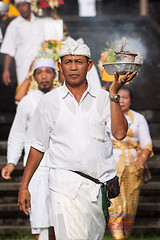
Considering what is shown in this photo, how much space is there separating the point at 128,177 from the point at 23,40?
3748 mm

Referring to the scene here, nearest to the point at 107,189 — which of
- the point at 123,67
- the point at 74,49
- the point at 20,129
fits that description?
the point at 123,67

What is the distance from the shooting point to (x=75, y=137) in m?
4.58

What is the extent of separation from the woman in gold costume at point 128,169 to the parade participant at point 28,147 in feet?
3.53

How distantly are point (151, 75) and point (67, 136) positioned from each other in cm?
655

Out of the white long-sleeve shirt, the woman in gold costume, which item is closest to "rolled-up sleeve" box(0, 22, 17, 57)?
the woman in gold costume

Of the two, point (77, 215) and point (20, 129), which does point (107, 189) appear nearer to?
point (77, 215)

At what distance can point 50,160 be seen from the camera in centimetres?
474

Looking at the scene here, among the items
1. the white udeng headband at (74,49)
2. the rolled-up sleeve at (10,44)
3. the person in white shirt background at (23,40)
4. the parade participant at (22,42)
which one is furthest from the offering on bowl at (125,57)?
the rolled-up sleeve at (10,44)

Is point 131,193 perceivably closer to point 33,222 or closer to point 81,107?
point 33,222

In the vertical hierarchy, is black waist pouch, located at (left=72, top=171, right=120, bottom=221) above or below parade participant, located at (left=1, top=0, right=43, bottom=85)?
below

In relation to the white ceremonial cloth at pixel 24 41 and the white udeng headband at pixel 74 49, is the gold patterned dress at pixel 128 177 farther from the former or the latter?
the white ceremonial cloth at pixel 24 41

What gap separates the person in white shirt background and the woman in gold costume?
2.80 metres

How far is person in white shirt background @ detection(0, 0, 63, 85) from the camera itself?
31.1 ft

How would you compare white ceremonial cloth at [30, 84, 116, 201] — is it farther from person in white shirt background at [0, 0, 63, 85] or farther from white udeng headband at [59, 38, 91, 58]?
person in white shirt background at [0, 0, 63, 85]
